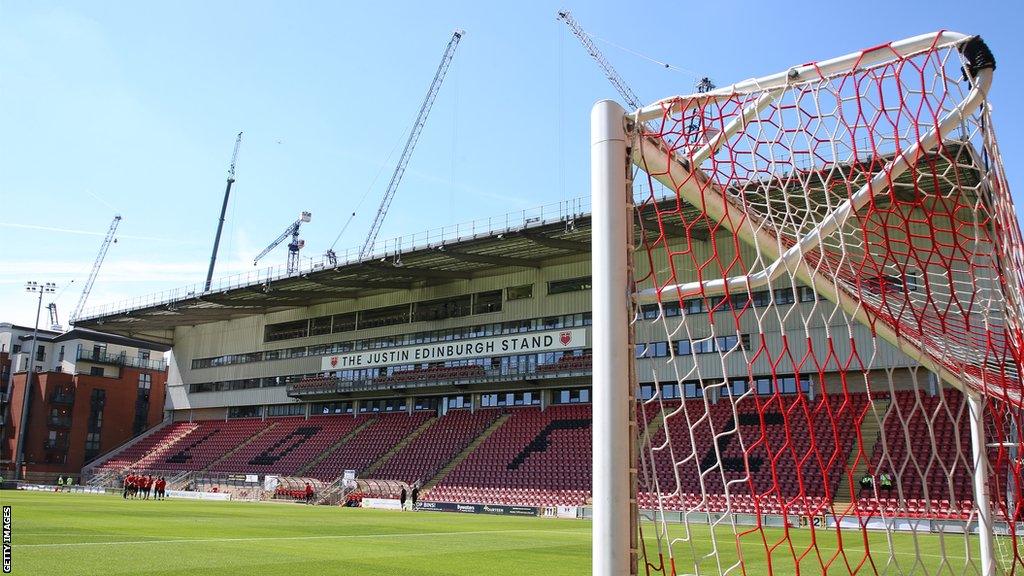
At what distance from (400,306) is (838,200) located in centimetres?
3763

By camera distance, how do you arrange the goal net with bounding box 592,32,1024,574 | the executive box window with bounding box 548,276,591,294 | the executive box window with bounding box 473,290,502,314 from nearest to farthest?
1. the goal net with bounding box 592,32,1024,574
2. the executive box window with bounding box 548,276,591,294
3. the executive box window with bounding box 473,290,502,314

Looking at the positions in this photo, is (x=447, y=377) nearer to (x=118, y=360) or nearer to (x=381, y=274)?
(x=381, y=274)

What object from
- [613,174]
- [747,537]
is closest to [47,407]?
[747,537]

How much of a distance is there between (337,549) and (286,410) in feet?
121

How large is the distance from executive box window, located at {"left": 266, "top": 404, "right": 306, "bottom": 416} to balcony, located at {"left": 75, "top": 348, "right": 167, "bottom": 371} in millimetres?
18243

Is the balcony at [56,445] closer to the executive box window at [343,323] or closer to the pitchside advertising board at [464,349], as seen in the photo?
the pitchside advertising board at [464,349]

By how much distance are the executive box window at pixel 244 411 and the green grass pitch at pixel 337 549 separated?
29.5 metres

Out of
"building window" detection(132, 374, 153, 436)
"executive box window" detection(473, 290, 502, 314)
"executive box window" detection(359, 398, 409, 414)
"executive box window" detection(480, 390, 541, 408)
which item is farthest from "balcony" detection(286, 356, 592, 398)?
"building window" detection(132, 374, 153, 436)

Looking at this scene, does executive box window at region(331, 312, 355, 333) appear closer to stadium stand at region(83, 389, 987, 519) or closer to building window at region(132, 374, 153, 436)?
stadium stand at region(83, 389, 987, 519)

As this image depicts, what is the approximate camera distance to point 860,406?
26531mm

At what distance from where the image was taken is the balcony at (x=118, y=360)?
57.5 meters

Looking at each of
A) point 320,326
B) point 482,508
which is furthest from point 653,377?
point 320,326

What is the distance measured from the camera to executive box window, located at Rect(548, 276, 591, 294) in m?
35.0

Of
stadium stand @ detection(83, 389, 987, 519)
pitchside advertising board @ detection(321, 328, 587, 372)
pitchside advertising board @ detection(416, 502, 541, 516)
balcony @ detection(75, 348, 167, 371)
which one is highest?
balcony @ detection(75, 348, 167, 371)
